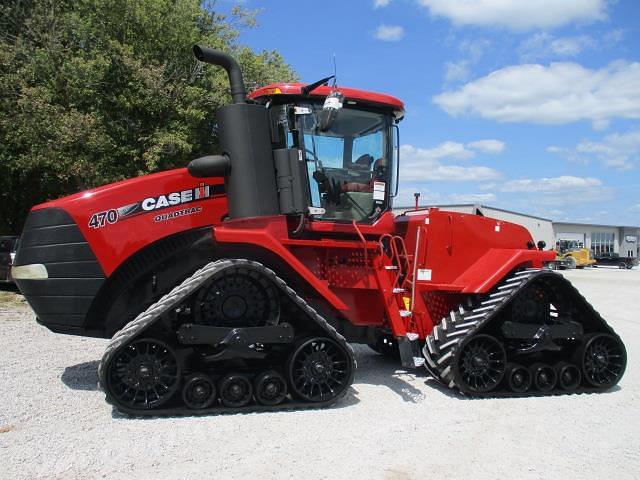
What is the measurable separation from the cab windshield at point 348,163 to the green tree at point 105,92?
26.6 feet

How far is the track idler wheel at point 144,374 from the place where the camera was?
15.9ft

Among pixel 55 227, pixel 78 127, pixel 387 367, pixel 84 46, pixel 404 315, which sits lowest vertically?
pixel 387 367

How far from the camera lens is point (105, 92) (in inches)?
551

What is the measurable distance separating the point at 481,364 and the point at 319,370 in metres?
1.72

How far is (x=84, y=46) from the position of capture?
14688 millimetres

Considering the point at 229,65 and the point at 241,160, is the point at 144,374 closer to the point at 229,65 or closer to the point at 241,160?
the point at 241,160

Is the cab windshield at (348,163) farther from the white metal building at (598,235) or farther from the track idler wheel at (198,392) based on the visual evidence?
the white metal building at (598,235)

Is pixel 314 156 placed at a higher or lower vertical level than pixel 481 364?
higher

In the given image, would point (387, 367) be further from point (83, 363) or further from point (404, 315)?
point (83, 363)

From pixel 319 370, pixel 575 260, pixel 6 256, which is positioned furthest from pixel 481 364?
pixel 575 260

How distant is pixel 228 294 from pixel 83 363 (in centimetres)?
286

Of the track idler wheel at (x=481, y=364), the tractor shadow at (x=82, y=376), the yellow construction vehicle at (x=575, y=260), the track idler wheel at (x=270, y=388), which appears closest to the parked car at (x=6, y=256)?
the tractor shadow at (x=82, y=376)

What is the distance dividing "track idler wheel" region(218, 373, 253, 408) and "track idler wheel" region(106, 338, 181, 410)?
1.28 ft

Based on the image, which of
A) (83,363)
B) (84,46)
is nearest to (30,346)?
(83,363)
